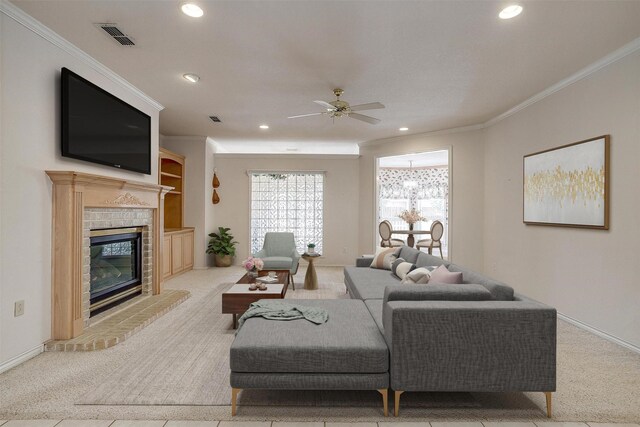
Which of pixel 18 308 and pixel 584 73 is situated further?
pixel 584 73

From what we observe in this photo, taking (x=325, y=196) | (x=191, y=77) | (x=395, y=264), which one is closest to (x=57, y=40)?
(x=191, y=77)

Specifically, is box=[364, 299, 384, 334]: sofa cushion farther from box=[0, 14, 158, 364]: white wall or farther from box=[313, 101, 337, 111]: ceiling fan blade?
box=[0, 14, 158, 364]: white wall

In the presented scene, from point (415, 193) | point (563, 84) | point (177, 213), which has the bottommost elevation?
point (177, 213)

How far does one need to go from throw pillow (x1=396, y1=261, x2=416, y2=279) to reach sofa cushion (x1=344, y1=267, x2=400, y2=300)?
0.09 metres

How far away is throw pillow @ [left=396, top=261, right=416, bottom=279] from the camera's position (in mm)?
4039

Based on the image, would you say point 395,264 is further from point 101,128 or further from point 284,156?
point 284,156

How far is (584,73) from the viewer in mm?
3588

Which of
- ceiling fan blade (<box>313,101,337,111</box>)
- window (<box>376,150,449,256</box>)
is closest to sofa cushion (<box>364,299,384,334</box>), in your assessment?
ceiling fan blade (<box>313,101,337,111</box>)

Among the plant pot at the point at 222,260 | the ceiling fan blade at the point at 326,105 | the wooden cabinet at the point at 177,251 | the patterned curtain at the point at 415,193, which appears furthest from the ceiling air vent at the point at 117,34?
the patterned curtain at the point at 415,193

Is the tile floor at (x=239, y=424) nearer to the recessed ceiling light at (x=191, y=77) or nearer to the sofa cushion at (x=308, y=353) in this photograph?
the sofa cushion at (x=308, y=353)

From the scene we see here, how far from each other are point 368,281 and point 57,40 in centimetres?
381

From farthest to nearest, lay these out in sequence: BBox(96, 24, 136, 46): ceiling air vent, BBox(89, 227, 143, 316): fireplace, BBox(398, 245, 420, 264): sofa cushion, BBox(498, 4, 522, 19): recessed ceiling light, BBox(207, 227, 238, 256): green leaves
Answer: BBox(207, 227, 238, 256): green leaves, BBox(398, 245, 420, 264): sofa cushion, BBox(89, 227, 143, 316): fireplace, BBox(96, 24, 136, 46): ceiling air vent, BBox(498, 4, 522, 19): recessed ceiling light

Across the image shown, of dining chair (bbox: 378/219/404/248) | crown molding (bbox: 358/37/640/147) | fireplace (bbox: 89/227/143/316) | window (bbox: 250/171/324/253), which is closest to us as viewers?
crown molding (bbox: 358/37/640/147)

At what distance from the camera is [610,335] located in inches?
129
